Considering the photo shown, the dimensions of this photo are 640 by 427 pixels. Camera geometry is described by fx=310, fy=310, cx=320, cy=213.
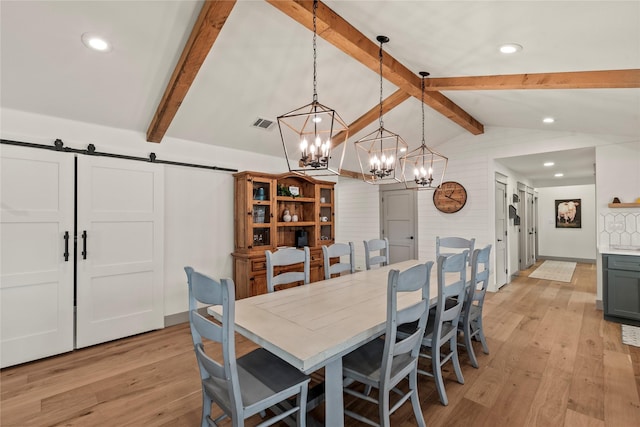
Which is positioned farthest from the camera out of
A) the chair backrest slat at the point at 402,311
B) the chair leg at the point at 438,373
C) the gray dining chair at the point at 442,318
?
the chair leg at the point at 438,373

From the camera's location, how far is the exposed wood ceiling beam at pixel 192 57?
2.28 metres

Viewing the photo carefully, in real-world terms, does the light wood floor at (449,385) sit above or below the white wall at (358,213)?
below

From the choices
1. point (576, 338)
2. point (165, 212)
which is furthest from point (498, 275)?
point (165, 212)

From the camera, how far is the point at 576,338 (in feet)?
11.5

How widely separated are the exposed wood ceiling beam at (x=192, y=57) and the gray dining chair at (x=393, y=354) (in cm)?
220

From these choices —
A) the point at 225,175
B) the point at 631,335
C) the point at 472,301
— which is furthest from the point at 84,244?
the point at 631,335

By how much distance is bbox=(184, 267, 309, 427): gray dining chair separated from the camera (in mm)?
1439

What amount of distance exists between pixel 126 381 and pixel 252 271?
1.85 m

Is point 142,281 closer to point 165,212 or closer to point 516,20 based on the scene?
point 165,212

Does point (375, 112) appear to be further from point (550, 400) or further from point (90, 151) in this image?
point (550, 400)

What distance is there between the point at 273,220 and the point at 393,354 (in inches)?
124

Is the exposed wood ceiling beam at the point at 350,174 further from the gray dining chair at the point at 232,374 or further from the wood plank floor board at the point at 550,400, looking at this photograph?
the gray dining chair at the point at 232,374

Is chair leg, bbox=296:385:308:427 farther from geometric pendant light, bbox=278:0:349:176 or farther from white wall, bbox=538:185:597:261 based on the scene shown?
white wall, bbox=538:185:597:261

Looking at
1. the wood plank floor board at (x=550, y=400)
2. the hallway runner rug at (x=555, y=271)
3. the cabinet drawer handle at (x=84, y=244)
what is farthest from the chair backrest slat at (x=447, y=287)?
the hallway runner rug at (x=555, y=271)
